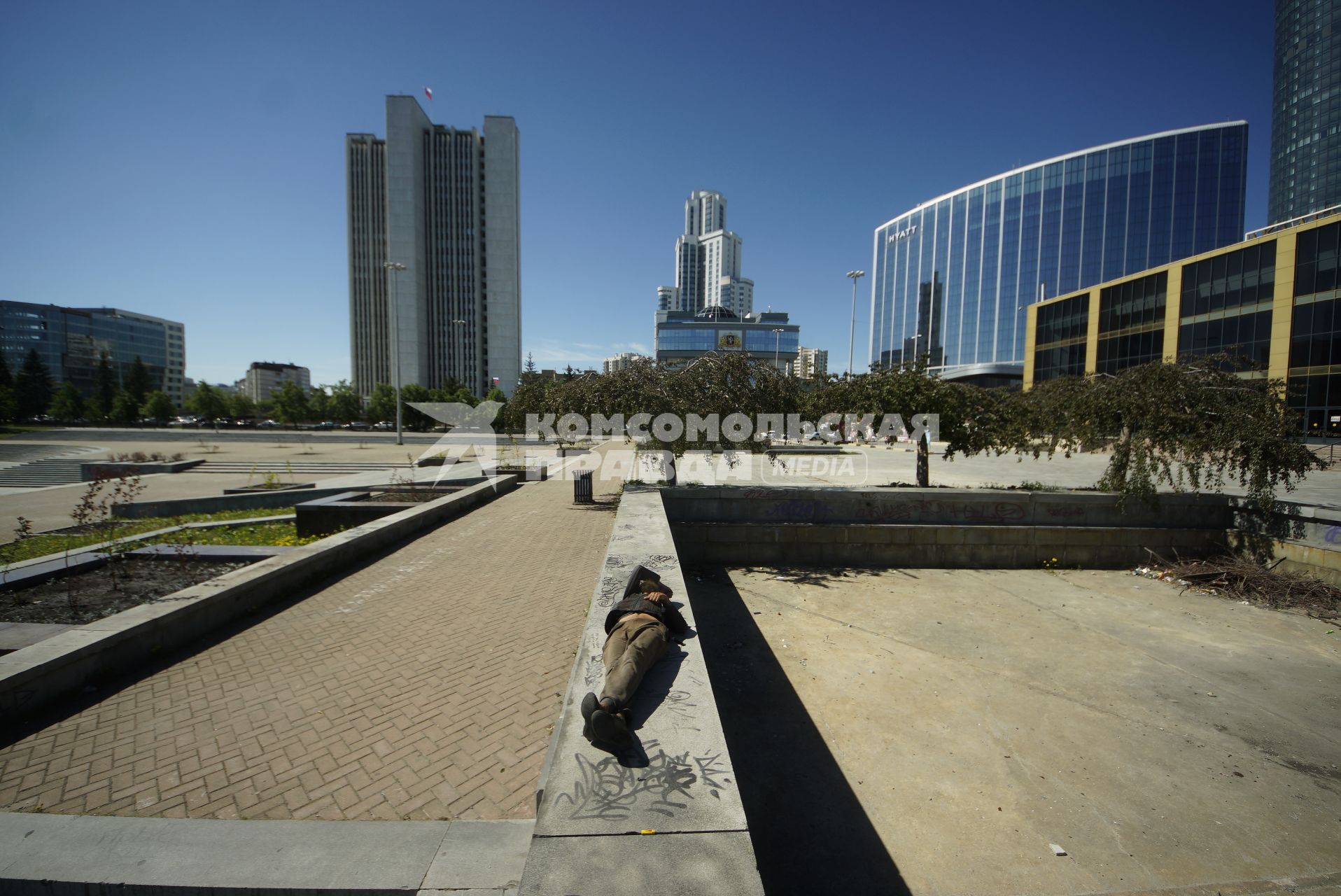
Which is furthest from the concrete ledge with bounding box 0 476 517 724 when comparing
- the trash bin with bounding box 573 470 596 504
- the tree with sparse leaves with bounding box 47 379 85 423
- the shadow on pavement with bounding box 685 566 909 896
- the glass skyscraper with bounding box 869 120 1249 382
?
the tree with sparse leaves with bounding box 47 379 85 423

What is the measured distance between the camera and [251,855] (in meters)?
2.31

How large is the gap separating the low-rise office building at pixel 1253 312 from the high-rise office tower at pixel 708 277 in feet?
412

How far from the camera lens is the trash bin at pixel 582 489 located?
1283 cm

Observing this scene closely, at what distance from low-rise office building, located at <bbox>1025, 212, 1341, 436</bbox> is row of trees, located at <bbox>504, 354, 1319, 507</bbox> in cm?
2074

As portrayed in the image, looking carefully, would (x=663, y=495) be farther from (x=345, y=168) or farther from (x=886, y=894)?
(x=345, y=168)

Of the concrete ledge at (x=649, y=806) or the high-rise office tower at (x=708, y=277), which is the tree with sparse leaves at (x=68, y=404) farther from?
the high-rise office tower at (x=708, y=277)

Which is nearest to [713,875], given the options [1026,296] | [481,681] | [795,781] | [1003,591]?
[795,781]

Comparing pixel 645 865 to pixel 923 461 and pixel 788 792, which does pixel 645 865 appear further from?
pixel 923 461

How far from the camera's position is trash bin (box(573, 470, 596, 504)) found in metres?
12.8

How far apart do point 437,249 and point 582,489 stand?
94795mm

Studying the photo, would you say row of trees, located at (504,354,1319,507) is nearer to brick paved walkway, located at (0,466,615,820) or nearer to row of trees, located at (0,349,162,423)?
brick paved walkway, located at (0,466,615,820)

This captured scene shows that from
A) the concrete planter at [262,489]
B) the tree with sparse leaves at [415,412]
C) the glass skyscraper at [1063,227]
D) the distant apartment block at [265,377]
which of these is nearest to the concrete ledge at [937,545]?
the concrete planter at [262,489]

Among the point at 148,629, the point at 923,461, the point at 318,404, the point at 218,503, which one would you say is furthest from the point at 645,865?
the point at 318,404

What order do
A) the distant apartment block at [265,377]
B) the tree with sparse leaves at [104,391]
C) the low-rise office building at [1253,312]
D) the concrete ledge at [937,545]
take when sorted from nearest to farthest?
the concrete ledge at [937,545]
the low-rise office building at [1253,312]
the tree with sparse leaves at [104,391]
the distant apartment block at [265,377]
